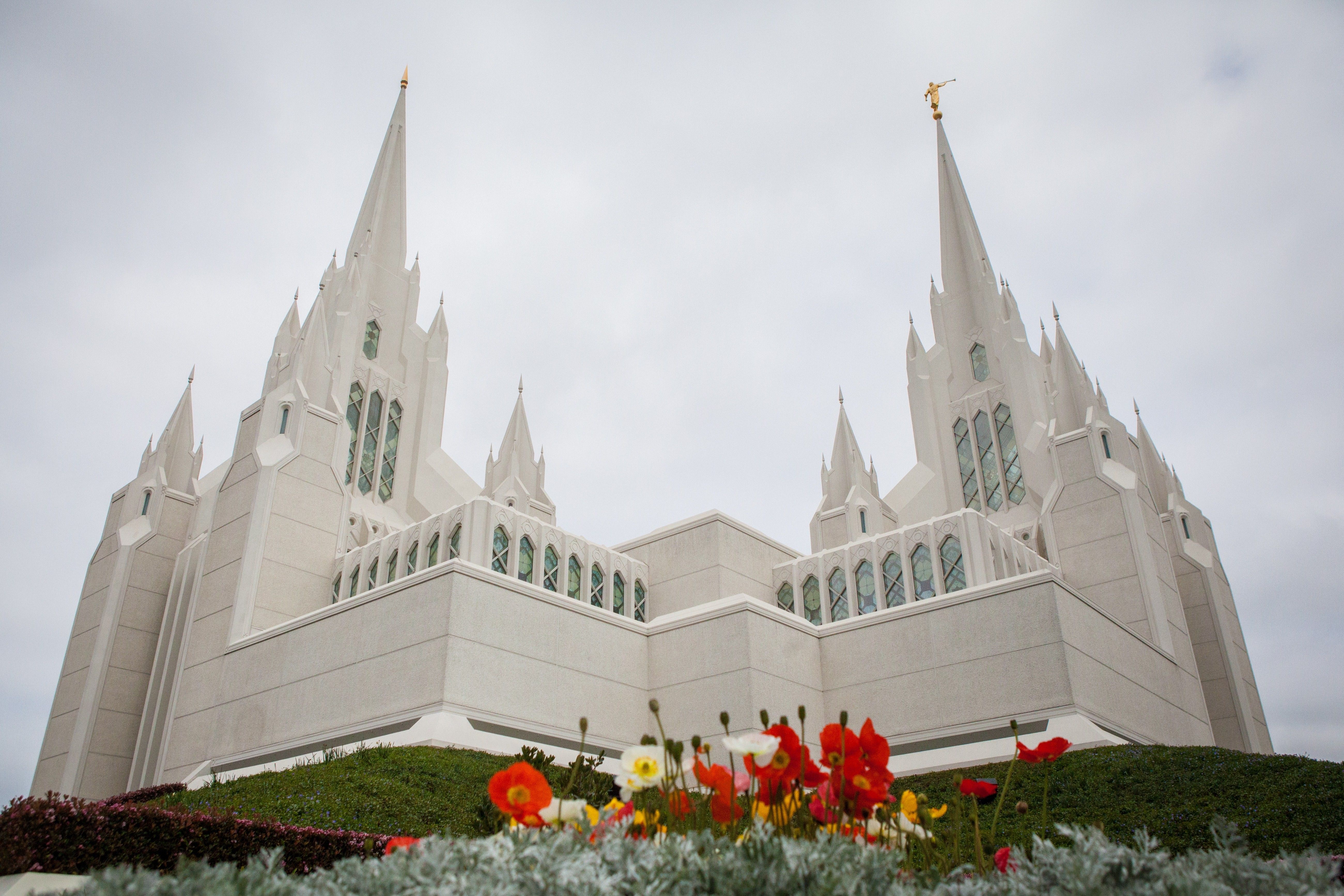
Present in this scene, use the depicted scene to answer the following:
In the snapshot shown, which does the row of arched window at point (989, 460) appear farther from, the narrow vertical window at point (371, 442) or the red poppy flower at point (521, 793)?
the red poppy flower at point (521, 793)

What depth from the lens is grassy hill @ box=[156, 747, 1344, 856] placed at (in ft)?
33.8

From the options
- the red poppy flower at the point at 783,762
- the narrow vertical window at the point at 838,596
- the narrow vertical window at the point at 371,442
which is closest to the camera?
the red poppy flower at the point at 783,762

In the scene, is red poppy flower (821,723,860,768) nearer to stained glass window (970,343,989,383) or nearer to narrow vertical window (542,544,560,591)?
narrow vertical window (542,544,560,591)

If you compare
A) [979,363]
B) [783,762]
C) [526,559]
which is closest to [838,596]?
[526,559]

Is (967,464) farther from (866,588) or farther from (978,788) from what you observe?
(978,788)

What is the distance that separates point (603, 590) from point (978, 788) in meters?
20.3

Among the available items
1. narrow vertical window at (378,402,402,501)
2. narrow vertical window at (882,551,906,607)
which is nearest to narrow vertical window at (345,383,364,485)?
narrow vertical window at (378,402,402,501)

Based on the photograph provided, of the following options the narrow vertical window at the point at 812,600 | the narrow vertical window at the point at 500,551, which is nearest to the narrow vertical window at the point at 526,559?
the narrow vertical window at the point at 500,551

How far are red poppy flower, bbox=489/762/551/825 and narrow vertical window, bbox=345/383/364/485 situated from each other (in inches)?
1069

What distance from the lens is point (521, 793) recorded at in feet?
10.5

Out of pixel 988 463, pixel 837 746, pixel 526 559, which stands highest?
pixel 988 463

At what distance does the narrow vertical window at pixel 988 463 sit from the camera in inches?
1145

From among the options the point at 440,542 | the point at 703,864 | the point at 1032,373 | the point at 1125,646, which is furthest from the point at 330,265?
the point at 703,864

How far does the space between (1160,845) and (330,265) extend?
29.7 m
